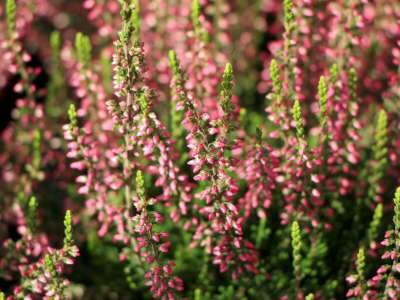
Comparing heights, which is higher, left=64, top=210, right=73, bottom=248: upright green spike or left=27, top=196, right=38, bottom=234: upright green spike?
left=27, top=196, right=38, bottom=234: upright green spike

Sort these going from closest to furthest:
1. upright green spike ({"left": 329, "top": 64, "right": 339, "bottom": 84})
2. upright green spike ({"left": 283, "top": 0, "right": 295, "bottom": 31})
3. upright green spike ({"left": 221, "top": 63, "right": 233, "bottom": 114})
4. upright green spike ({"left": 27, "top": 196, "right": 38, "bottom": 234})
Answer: upright green spike ({"left": 221, "top": 63, "right": 233, "bottom": 114}) → upright green spike ({"left": 283, "top": 0, "right": 295, "bottom": 31}) → upright green spike ({"left": 27, "top": 196, "right": 38, "bottom": 234}) → upright green spike ({"left": 329, "top": 64, "right": 339, "bottom": 84})

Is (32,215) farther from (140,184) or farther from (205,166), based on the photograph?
(205,166)

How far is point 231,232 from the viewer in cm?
328

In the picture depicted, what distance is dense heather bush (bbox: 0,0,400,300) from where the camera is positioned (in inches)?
119

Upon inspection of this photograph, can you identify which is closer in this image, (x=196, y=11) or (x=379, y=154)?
(x=196, y=11)

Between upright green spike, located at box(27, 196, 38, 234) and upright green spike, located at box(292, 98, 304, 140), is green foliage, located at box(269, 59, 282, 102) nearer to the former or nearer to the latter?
upright green spike, located at box(292, 98, 304, 140)

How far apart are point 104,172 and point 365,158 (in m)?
1.62

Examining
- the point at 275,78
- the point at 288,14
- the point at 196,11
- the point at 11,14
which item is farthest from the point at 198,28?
the point at 11,14

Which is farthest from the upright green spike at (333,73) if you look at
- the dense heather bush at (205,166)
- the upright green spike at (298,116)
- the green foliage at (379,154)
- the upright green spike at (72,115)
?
the upright green spike at (72,115)

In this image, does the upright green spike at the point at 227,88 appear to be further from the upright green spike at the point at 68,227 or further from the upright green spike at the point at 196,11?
the upright green spike at the point at 68,227

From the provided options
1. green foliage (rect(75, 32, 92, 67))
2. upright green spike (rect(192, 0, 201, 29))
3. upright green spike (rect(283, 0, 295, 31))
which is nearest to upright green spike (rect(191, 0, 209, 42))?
upright green spike (rect(192, 0, 201, 29))

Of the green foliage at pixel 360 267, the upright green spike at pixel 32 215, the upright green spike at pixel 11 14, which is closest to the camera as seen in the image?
the green foliage at pixel 360 267

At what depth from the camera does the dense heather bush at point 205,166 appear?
3.01m

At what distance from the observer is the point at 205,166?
116 inches
